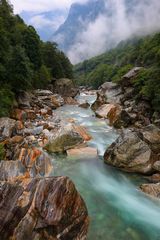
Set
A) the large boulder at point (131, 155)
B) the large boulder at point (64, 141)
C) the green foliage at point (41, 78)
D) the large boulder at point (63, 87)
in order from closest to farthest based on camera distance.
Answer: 1. the large boulder at point (131, 155)
2. the large boulder at point (64, 141)
3. the green foliage at point (41, 78)
4. the large boulder at point (63, 87)

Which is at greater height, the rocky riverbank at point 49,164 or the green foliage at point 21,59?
the green foliage at point 21,59

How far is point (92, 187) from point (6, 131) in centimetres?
847

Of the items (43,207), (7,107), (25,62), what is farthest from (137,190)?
(25,62)

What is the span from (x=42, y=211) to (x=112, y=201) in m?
5.24

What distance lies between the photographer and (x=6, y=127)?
787 inches

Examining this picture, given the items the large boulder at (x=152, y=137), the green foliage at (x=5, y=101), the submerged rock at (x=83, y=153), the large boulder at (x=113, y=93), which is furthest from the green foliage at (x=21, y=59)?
the large boulder at (x=152, y=137)

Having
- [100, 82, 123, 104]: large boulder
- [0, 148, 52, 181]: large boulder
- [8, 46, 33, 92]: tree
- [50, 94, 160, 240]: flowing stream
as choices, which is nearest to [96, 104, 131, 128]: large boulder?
[50, 94, 160, 240]: flowing stream

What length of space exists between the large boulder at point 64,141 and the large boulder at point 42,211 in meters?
8.97

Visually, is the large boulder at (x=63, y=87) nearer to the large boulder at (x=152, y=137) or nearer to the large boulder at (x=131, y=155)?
the large boulder at (x=152, y=137)

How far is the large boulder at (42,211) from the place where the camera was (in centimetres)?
925

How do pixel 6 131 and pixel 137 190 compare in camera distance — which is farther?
pixel 6 131

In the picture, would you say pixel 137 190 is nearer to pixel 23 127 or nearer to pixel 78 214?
pixel 78 214

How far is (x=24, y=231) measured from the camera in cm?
914

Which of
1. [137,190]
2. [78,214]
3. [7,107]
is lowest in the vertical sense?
[137,190]
